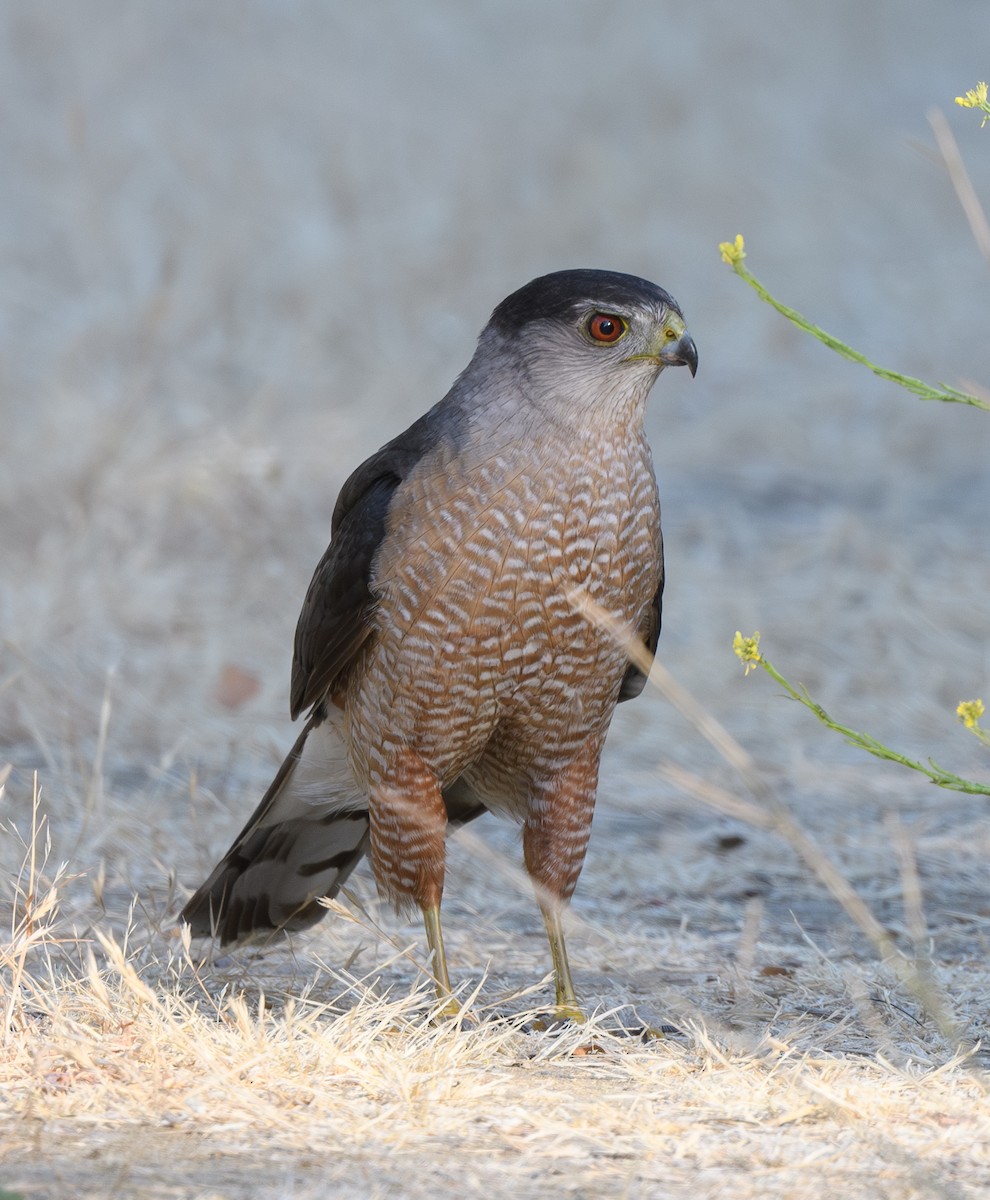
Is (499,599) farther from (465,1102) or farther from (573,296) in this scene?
(465,1102)

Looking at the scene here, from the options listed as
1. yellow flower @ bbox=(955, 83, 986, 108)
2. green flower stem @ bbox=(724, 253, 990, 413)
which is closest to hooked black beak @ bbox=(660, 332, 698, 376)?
green flower stem @ bbox=(724, 253, 990, 413)

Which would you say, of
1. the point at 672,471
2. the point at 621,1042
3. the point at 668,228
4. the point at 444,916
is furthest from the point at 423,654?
the point at 668,228

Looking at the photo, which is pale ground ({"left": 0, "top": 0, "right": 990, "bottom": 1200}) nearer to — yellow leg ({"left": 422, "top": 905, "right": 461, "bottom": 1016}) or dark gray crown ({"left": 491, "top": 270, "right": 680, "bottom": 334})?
yellow leg ({"left": 422, "top": 905, "right": 461, "bottom": 1016})

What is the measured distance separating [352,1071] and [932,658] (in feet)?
16.8

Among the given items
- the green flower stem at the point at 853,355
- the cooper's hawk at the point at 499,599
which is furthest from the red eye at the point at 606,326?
the green flower stem at the point at 853,355

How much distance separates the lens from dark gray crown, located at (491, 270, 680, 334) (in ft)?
12.2

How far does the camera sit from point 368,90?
14.1 meters

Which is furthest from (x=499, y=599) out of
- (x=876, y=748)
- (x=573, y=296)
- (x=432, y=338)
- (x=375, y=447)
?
(x=432, y=338)

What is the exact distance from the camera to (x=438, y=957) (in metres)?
3.72

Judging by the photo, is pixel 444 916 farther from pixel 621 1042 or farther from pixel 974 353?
pixel 974 353

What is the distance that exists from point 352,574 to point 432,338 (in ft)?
27.4

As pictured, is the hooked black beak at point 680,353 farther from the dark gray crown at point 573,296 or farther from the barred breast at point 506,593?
the barred breast at point 506,593

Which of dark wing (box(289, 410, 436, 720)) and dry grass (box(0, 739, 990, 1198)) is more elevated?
dark wing (box(289, 410, 436, 720))

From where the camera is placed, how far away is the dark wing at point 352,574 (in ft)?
12.0
